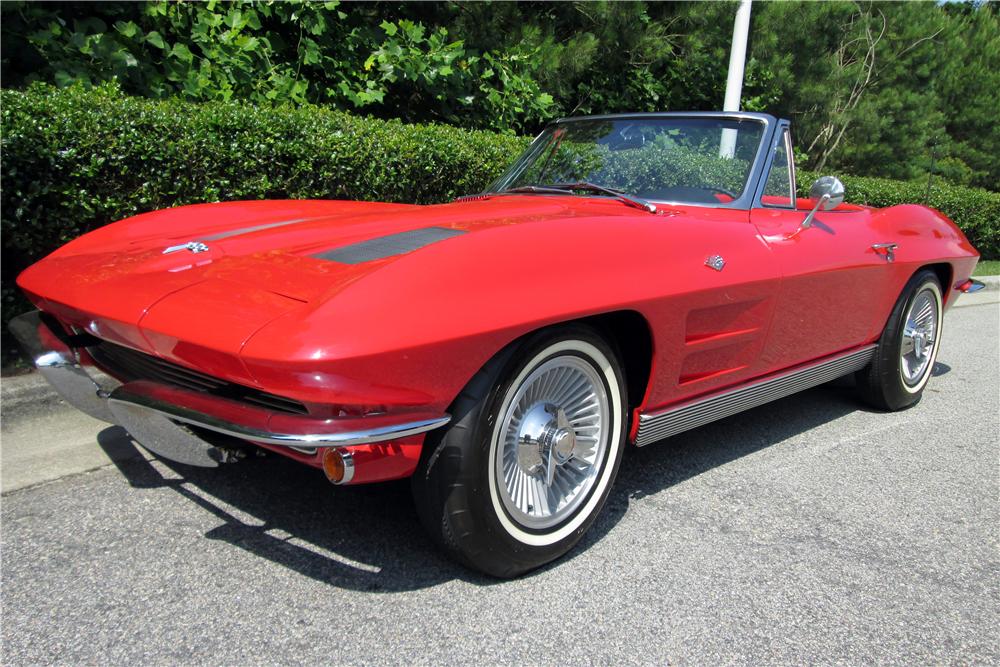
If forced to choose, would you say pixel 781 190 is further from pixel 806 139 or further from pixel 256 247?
pixel 806 139

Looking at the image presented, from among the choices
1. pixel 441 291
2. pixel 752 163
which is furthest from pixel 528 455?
pixel 752 163

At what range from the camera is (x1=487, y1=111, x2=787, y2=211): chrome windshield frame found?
318cm

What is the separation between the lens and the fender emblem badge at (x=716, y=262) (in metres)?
2.71

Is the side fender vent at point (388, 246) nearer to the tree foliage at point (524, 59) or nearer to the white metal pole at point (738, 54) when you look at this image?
the tree foliage at point (524, 59)

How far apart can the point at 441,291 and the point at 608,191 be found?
4.80ft

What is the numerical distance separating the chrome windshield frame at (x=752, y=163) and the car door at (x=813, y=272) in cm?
4

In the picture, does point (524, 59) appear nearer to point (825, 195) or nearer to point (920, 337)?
point (920, 337)

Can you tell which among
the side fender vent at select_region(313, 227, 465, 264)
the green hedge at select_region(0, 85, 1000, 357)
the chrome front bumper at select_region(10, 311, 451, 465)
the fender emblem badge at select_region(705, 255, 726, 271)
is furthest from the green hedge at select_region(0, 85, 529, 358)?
the fender emblem badge at select_region(705, 255, 726, 271)

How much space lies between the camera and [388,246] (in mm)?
2332

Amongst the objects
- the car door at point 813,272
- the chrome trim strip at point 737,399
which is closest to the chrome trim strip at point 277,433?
the chrome trim strip at point 737,399

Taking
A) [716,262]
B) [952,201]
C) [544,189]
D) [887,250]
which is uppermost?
[544,189]

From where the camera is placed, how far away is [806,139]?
12.2 meters

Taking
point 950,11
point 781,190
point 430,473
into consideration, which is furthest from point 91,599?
point 950,11

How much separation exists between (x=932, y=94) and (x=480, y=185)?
1143 centimetres
